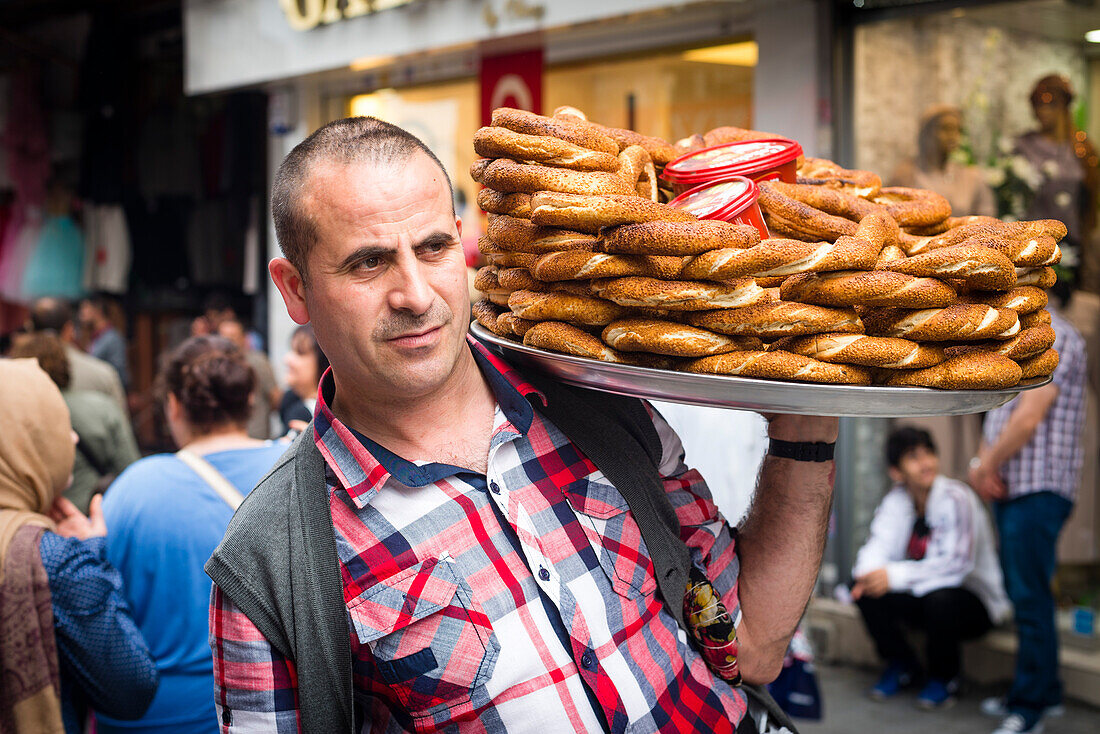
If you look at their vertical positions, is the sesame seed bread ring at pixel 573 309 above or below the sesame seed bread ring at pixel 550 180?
below

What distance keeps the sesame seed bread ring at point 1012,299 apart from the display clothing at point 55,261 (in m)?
10.7

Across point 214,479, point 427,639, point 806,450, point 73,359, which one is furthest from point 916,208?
point 73,359

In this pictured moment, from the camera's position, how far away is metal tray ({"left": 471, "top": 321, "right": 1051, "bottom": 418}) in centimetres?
133

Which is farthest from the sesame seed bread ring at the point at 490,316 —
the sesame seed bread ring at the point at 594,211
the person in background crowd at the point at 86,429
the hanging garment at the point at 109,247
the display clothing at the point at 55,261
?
the display clothing at the point at 55,261

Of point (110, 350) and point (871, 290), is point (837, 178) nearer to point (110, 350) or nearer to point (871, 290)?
point (871, 290)

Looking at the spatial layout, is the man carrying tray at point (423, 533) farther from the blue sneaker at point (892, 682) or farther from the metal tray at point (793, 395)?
the blue sneaker at point (892, 682)

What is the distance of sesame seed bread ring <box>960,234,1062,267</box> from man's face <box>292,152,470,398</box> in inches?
33.9

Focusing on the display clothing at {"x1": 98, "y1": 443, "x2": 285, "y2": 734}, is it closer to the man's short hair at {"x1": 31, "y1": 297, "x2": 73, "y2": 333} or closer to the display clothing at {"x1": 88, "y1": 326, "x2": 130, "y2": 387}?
the man's short hair at {"x1": 31, "y1": 297, "x2": 73, "y2": 333}

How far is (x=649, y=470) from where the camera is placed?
173cm

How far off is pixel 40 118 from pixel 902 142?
905 cm

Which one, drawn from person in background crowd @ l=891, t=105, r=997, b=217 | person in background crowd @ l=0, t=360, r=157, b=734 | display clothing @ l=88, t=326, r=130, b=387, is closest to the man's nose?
person in background crowd @ l=0, t=360, r=157, b=734

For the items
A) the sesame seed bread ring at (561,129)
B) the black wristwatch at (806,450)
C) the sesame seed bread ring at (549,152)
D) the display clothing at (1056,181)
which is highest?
the display clothing at (1056,181)

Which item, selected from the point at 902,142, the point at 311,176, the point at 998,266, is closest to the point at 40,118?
the point at 902,142

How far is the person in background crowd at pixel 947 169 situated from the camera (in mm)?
5184
